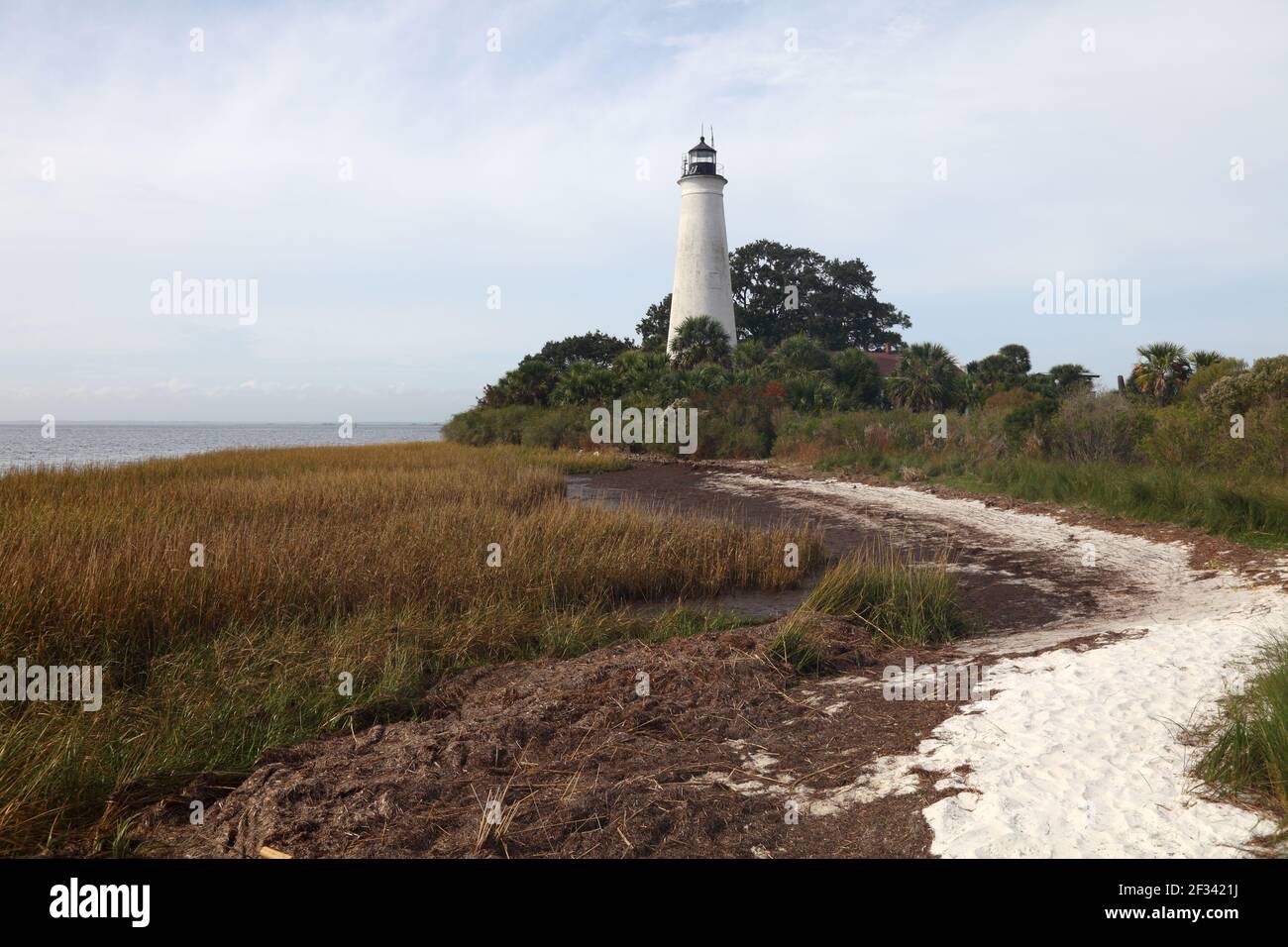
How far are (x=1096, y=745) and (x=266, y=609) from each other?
6864mm

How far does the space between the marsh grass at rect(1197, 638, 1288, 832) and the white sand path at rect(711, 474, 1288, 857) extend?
14 cm

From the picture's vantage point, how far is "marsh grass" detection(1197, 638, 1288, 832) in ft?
12.9

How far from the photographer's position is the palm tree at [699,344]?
1678 inches

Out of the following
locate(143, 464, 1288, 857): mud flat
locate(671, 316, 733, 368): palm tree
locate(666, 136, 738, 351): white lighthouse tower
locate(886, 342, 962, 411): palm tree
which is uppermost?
locate(666, 136, 738, 351): white lighthouse tower

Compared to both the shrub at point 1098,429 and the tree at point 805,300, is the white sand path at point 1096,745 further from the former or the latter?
the tree at point 805,300

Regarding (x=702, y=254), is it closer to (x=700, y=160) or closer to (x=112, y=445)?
(x=700, y=160)

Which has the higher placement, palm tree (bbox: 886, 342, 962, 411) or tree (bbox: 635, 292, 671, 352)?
tree (bbox: 635, 292, 671, 352)

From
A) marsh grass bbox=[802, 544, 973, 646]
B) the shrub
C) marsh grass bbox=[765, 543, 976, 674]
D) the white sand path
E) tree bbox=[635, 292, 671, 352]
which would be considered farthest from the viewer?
tree bbox=[635, 292, 671, 352]

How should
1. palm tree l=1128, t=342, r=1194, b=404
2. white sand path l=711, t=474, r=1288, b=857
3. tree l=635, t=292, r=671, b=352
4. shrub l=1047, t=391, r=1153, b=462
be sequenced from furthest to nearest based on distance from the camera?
tree l=635, t=292, r=671, b=352 → palm tree l=1128, t=342, r=1194, b=404 → shrub l=1047, t=391, r=1153, b=462 → white sand path l=711, t=474, r=1288, b=857

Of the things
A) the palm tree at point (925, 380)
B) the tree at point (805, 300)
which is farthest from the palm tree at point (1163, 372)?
the tree at point (805, 300)

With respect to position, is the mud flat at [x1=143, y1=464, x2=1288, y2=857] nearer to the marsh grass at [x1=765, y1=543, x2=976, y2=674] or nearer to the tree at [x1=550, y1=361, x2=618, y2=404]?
the marsh grass at [x1=765, y1=543, x2=976, y2=674]

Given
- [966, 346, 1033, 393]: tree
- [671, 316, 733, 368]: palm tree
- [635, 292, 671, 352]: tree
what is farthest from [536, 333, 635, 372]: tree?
[966, 346, 1033, 393]: tree

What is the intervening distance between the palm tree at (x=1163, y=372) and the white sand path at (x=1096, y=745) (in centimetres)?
2753
